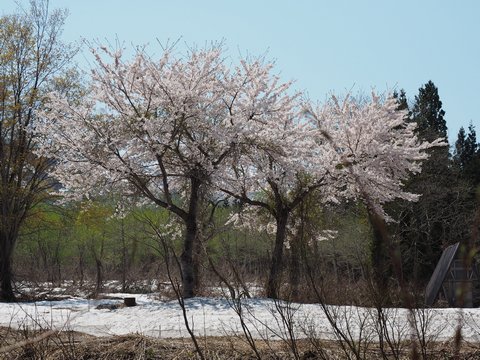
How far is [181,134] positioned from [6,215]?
21.5 ft

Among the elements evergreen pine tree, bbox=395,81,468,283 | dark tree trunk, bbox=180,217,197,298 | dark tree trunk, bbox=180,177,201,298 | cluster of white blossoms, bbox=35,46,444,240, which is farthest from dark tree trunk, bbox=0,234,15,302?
evergreen pine tree, bbox=395,81,468,283

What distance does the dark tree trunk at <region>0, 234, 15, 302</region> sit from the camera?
65.6 ft

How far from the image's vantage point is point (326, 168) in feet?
65.4

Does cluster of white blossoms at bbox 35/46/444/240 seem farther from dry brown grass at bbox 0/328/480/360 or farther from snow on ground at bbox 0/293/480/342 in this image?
dry brown grass at bbox 0/328/480/360

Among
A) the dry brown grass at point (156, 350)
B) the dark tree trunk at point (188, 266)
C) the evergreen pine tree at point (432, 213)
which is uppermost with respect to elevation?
the evergreen pine tree at point (432, 213)

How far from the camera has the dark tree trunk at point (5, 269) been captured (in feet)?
65.6

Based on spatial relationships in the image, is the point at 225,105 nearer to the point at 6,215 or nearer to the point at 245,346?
the point at 6,215

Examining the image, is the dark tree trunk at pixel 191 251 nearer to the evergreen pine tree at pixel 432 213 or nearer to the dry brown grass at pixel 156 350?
the dry brown grass at pixel 156 350

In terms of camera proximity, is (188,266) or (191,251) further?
(191,251)

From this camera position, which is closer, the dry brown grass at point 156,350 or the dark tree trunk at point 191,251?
the dry brown grass at point 156,350

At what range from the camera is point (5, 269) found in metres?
20.2

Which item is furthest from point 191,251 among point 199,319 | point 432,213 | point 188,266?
point 432,213

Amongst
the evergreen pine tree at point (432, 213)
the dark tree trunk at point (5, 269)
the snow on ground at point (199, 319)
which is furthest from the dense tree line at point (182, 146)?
the evergreen pine tree at point (432, 213)

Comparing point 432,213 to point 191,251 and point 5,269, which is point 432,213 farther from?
point 5,269
